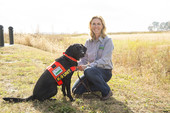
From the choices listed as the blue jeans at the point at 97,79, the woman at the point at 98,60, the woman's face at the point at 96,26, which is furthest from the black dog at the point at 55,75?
the woman's face at the point at 96,26

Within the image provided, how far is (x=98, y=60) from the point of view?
3418 mm

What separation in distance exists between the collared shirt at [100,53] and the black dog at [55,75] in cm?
51

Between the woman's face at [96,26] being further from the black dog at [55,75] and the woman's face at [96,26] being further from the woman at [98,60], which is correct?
the black dog at [55,75]

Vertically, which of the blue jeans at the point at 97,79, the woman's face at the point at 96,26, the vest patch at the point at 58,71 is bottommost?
the blue jeans at the point at 97,79

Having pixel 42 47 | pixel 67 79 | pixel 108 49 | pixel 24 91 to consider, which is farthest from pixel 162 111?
pixel 42 47

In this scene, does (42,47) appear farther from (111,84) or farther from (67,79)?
(67,79)

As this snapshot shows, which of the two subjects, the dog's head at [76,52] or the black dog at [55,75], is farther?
the dog's head at [76,52]

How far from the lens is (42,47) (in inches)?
421

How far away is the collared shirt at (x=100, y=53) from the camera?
3.43m

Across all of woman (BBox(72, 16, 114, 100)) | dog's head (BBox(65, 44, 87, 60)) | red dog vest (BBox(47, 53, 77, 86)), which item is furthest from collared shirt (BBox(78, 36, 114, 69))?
red dog vest (BBox(47, 53, 77, 86))

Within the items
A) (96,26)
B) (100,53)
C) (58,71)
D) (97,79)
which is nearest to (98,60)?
(100,53)

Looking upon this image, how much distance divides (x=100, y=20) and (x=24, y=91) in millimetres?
2326

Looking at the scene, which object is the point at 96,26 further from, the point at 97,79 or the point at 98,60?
the point at 97,79

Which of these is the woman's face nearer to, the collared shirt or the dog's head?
the collared shirt
